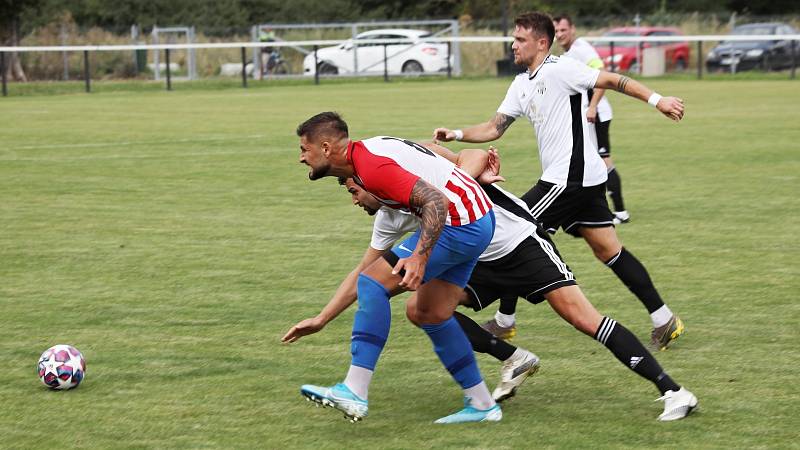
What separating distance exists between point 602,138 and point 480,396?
6.92 metres

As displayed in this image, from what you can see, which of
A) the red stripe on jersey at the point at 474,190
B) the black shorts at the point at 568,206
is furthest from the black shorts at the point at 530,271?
the black shorts at the point at 568,206

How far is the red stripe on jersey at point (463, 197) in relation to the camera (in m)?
5.57

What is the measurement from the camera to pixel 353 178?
5.55 meters

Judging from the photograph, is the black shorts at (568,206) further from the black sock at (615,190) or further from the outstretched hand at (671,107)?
the black sock at (615,190)

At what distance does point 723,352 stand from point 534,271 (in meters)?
1.75

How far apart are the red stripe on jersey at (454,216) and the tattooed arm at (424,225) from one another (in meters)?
0.26

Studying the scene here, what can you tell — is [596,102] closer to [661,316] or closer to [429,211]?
[661,316]

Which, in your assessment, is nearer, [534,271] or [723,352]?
[534,271]

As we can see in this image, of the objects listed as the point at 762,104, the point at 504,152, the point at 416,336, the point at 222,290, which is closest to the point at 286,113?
the point at 504,152

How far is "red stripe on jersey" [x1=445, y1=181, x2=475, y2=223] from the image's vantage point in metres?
5.57

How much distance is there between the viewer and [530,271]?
6.00 metres

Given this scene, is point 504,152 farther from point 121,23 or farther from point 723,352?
A: point 121,23

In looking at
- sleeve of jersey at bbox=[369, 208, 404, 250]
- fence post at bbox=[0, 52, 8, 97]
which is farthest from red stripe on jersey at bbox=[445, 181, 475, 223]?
fence post at bbox=[0, 52, 8, 97]

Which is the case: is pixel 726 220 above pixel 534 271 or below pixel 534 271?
below
